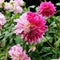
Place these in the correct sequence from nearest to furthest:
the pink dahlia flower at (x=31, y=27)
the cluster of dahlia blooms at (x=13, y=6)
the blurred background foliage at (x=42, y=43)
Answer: the pink dahlia flower at (x=31, y=27) → the blurred background foliage at (x=42, y=43) → the cluster of dahlia blooms at (x=13, y=6)

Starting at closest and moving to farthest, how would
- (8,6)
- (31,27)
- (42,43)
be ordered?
(31,27) → (42,43) → (8,6)

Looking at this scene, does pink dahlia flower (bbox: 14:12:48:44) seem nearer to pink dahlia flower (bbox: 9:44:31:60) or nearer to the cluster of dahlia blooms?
pink dahlia flower (bbox: 9:44:31:60)

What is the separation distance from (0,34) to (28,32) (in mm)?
479

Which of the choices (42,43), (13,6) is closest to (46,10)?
(42,43)

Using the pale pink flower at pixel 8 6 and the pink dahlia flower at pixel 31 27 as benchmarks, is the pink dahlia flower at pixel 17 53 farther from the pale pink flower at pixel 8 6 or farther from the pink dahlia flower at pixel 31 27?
the pale pink flower at pixel 8 6

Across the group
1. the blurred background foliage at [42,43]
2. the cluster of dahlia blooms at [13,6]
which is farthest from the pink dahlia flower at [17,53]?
the cluster of dahlia blooms at [13,6]

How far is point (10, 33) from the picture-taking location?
1.99 metres

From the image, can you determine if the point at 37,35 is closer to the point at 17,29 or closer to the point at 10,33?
the point at 17,29

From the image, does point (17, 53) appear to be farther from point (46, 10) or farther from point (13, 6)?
point (13, 6)

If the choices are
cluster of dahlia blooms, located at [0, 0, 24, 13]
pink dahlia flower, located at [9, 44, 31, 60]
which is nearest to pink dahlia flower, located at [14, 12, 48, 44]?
pink dahlia flower, located at [9, 44, 31, 60]

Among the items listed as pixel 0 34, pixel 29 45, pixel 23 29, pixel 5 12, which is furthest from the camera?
pixel 5 12

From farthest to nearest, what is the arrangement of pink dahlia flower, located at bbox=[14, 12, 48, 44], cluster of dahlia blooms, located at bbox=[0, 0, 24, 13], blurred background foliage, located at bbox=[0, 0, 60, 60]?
1. cluster of dahlia blooms, located at bbox=[0, 0, 24, 13]
2. blurred background foliage, located at bbox=[0, 0, 60, 60]
3. pink dahlia flower, located at bbox=[14, 12, 48, 44]

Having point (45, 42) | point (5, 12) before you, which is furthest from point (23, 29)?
point (5, 12)

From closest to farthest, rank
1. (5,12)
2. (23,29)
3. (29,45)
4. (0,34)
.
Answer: (23,29), (29,45), (0,34), (5,12)
